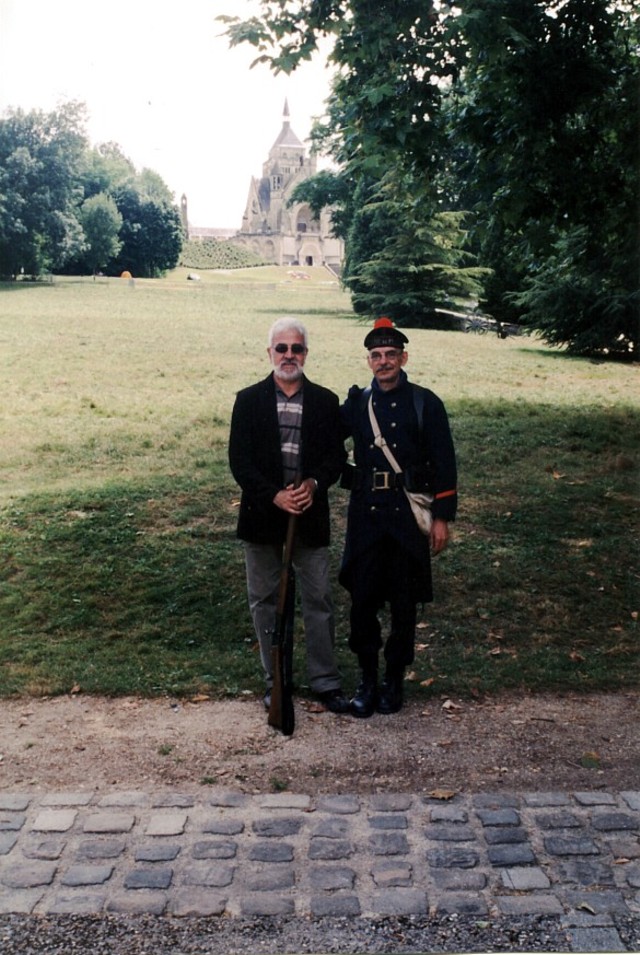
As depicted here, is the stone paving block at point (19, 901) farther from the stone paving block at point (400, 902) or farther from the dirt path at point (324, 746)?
the stone paving block at point (400, 902)

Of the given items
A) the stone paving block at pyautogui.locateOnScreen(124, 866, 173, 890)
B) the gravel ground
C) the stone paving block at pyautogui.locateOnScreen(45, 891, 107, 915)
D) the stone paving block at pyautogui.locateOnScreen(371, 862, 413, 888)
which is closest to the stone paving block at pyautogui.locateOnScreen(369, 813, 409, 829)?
the stone paving block at pyautogui.locateOnScreen(371, 862, 413, 888)

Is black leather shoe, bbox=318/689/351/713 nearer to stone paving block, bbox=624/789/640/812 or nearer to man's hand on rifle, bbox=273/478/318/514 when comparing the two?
man's hand on rifle, bbox=273/478/318/514

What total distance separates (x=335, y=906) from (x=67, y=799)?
1.18m

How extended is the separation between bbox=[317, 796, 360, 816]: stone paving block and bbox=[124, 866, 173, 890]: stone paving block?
649mm

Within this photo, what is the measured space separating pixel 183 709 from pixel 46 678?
0.79 meters

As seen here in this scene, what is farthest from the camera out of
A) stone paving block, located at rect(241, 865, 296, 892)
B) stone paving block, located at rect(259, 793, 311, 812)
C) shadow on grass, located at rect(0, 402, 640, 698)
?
shadow on grass, located at rect(0, 402, 640, 698)

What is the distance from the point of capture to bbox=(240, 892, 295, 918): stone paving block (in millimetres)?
3074

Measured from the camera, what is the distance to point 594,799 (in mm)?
3715

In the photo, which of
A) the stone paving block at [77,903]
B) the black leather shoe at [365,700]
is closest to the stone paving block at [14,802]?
the stone paving block at [77,903]

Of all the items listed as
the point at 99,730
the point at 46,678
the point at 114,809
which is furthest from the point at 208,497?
the point at 114,809

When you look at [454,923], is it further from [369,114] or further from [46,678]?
[369,114]

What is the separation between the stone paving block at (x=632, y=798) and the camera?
3.67 metres

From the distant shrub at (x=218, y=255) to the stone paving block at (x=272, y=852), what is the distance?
3732 mm

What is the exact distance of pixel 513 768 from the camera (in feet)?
13.1
